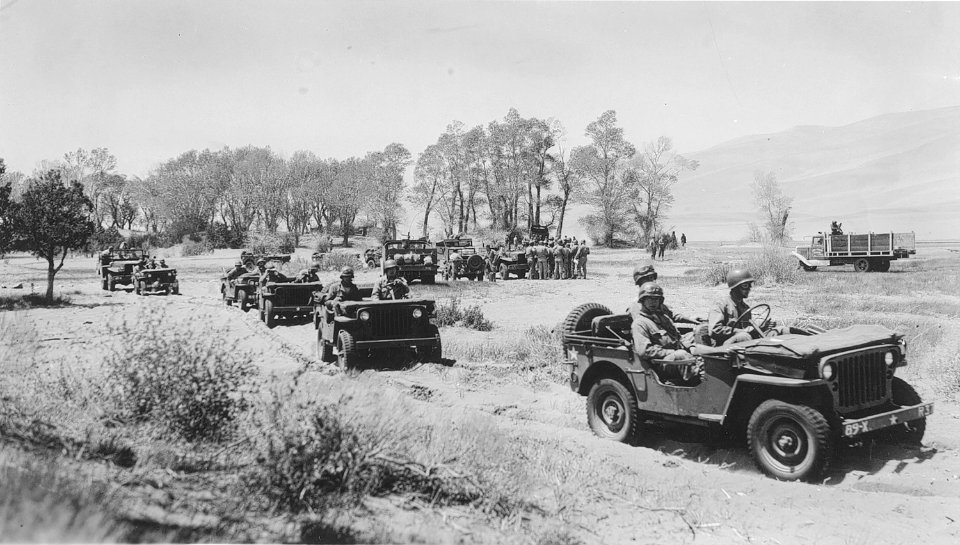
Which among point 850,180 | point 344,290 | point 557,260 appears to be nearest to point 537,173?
point 557,260

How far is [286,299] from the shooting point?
603 inches

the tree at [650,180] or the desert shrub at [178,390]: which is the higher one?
the tree at [650,180]

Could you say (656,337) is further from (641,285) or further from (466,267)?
(466,267)

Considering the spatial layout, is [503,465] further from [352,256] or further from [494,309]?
[352,256]

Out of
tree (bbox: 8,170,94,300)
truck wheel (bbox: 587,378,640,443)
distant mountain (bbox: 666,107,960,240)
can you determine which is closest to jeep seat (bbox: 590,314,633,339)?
truck wheel (bbox: 587,378,640,443)

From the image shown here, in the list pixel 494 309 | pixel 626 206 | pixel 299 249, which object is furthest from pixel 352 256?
pixel 626 206

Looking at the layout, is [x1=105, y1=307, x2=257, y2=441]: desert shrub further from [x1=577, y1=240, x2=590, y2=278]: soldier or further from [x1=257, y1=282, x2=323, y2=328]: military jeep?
[x1=577, y1=240, x2=590, y2=278]: soldier

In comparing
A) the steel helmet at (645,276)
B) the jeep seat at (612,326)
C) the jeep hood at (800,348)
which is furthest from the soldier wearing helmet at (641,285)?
the jeep hood at (800,348)

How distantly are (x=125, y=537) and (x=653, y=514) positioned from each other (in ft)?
10.8

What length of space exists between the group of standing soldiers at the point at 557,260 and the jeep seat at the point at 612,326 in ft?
68.4

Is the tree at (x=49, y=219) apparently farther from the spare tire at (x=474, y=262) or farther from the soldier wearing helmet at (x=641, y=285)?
the soldier wearing helmet at (x=641, y=285)

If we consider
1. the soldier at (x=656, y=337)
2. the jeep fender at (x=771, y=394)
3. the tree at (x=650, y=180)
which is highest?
the tree at (x=650, y=180)

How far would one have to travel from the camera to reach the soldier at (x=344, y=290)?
10.9m

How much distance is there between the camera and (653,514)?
4617mm
